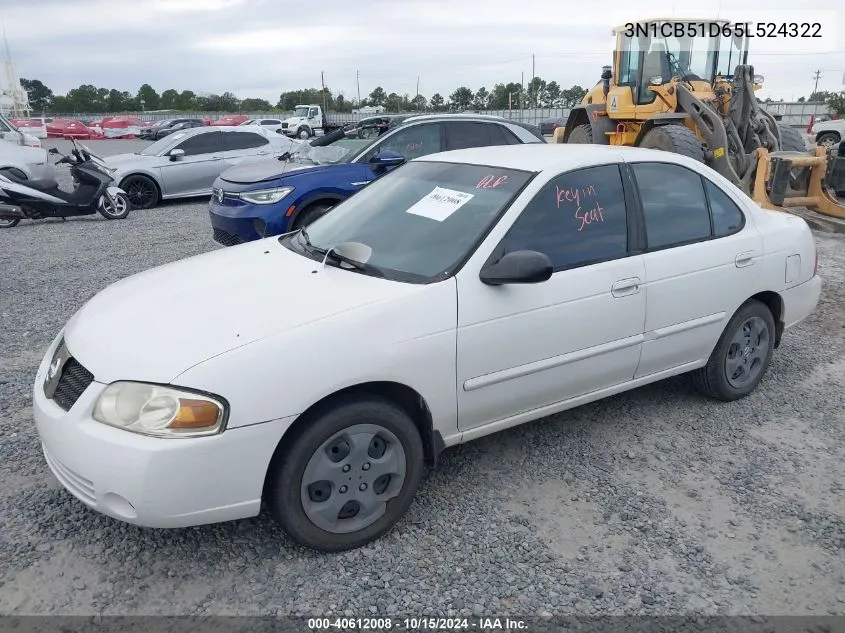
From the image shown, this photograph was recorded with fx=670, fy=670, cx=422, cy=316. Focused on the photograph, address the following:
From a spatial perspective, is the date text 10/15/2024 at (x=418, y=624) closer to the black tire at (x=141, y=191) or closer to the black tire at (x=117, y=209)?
the black tire at (x=117, y=209)

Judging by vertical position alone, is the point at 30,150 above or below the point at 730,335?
above

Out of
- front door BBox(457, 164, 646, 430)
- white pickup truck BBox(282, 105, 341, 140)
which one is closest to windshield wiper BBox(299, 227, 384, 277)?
front door BBox(457, 164, 646, 430)

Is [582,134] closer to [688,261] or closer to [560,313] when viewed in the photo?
[688,261]

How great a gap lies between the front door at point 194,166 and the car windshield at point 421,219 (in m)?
9.79

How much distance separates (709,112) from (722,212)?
7.12 m

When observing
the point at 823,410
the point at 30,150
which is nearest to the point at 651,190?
the point at 823,410

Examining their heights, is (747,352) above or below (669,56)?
below

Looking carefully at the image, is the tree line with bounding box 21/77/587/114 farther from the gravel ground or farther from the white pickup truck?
the gravel ground

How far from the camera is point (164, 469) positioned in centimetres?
242

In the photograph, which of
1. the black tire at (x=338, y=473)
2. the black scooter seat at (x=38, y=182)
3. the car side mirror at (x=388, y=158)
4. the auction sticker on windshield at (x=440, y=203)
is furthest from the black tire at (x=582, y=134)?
the black tire at (x=338, y=473)

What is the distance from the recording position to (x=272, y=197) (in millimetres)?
7070

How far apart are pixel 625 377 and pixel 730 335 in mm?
903

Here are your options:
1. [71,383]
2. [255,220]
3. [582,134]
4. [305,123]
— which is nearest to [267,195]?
[255,220]

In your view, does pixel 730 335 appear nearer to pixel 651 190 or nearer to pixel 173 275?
pixel 651 190
